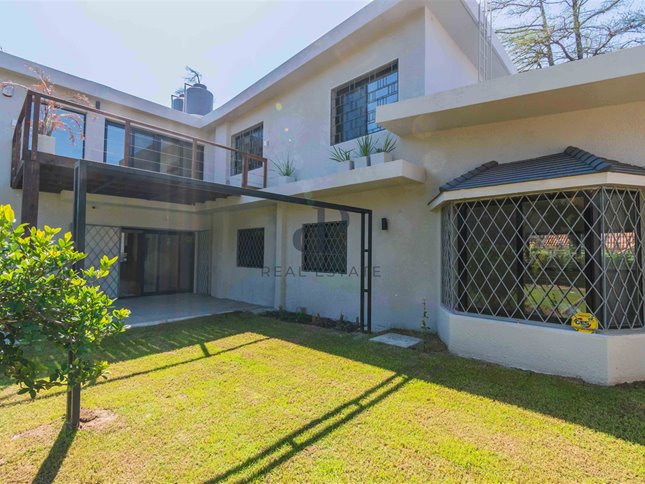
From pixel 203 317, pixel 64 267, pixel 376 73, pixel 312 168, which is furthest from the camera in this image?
pixel 312 168

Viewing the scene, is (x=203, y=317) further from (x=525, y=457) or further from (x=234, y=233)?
(x=525, y=457)

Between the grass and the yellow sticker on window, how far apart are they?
0.77 meters

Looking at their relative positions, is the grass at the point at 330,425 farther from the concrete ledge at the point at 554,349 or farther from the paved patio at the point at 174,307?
the paved patio at the point at 174,307

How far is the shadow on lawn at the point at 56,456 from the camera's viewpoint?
106 inches

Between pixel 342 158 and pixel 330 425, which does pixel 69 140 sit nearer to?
pixel 342 158

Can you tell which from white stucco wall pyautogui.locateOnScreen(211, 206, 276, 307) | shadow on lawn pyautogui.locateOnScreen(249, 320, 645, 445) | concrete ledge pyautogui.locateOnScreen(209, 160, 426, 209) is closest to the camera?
shadow on lawn pyautogui.locateOnScreen(249, 320, 645, 445)

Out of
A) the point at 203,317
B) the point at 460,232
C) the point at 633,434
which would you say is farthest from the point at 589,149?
the point at 203,317

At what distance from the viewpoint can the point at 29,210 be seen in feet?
18.9

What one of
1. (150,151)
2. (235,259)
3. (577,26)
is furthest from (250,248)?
(577,26)

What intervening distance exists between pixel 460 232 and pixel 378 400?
133 inches

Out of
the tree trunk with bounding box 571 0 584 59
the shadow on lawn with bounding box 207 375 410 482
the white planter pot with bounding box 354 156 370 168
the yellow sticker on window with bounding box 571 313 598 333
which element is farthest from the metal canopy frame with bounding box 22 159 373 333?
the tree trunk with bounding box 571 0 584 59

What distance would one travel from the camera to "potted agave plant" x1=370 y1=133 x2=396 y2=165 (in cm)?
748

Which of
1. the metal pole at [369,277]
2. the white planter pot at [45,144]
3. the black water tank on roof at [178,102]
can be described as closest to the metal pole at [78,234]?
the white planter pot at [45,144]

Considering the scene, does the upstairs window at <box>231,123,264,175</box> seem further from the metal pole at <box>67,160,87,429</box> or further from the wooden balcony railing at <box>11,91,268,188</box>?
the metal pole at <box>67,160,87,429</box>
